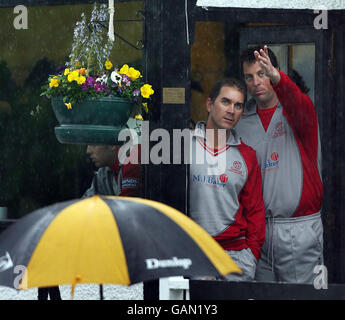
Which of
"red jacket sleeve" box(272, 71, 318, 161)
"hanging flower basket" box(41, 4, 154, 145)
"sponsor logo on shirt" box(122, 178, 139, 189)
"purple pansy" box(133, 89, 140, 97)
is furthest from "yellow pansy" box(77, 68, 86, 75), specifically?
"red jacket sleeve" box(272, 71, 318, 161)

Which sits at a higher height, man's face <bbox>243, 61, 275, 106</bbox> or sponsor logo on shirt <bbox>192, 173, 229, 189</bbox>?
man's face <bbox>243, 61, 275, 106</bbox>

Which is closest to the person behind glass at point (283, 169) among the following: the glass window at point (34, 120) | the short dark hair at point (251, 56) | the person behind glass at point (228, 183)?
the short dark hair at point (251, 56)

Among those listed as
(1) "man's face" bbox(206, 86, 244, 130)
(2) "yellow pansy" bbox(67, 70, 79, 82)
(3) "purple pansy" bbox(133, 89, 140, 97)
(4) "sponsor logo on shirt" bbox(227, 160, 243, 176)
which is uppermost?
(2) "yellow pansy" bbox(67, 70, 79, 82)

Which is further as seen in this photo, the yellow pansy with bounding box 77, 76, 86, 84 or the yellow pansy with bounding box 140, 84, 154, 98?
the yellow pansy with bounding box 140, 84, 154, 98

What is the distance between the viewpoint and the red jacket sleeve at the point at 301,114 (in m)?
6.07

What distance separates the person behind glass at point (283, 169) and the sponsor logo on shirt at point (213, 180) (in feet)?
1.20

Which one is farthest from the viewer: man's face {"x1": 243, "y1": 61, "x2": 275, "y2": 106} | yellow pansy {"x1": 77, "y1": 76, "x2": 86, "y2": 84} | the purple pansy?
man's face {"x1": 243, "y1": 61, "x2": 275, "y2": 106}

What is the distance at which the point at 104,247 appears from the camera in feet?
11.1

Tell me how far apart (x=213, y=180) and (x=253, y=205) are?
375 millimetres

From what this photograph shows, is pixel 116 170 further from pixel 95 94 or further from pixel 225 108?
pixel 225 108

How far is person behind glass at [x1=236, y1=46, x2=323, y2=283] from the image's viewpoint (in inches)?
241

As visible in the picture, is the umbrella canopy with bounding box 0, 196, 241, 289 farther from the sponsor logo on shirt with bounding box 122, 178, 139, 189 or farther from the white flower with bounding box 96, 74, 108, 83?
the sponsor logo on shirt with bounding box 122, 178, 139, 189

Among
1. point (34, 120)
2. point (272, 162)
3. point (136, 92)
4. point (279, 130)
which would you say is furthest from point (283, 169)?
point (34, 120)
